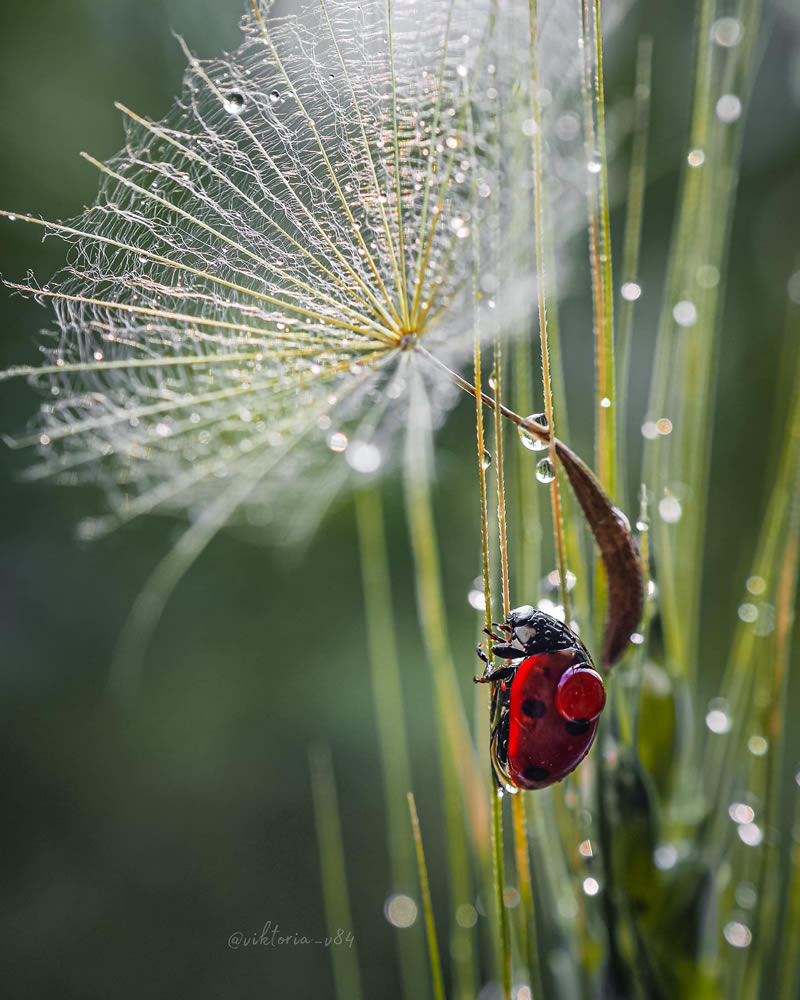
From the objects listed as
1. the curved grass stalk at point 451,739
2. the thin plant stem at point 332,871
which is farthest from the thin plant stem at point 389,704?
the curved grass stalk at point 451,739

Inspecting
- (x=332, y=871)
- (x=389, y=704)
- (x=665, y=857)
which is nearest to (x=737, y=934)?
(x=665, y=857)

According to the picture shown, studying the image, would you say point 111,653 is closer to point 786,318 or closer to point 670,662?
point 670,662

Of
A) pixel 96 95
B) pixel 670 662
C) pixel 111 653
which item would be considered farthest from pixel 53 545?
pixel 670 662

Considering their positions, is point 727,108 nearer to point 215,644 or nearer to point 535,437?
point 535,437

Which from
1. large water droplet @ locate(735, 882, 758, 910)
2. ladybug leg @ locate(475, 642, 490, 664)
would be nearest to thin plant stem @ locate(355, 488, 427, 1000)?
large water droplet @ locate(735, 882, 758, 910)

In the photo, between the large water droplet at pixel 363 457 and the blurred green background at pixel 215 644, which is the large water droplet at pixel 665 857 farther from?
the blurred green background at pixel 215 644

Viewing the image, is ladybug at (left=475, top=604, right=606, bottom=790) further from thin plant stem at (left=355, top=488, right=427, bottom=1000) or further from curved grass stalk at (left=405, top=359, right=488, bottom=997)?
thin plant stem at (left=355, top=488, right=427, bottom=1000)
